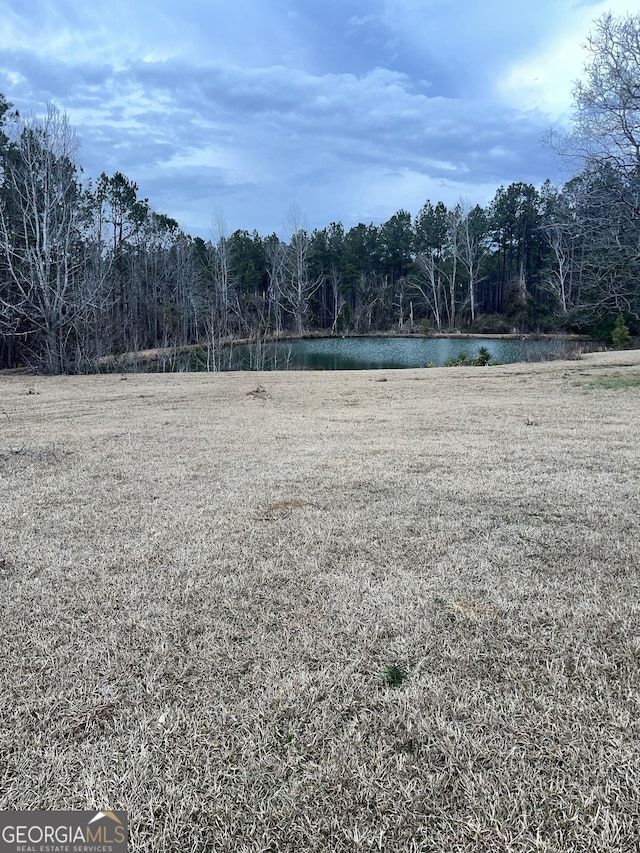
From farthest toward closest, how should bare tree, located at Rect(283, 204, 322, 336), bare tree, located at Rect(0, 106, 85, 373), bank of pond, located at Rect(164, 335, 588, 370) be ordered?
bare tree, located at Rect(283, 204, 322, 336) < bank of pond, located at Rect(164, 335, 588, 370) < bare tree, located at Rect(0, 106, 85, 373)

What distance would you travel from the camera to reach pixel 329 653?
1537 mm

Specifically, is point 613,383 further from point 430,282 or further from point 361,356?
point 430,282

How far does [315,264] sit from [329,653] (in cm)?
4534

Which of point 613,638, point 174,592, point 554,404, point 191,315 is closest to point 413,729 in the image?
point 613,638

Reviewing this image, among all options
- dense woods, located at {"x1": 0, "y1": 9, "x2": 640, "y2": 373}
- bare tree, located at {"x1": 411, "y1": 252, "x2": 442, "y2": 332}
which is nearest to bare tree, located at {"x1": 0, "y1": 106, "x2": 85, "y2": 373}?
dense woods, located at {"x1": 0, "y1": 9, "x2": 640, "y2": 373}

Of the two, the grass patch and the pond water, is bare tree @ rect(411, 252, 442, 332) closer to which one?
the pond water

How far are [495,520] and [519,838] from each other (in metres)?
1.71

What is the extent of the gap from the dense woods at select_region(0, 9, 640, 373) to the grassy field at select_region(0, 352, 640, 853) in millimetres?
7331

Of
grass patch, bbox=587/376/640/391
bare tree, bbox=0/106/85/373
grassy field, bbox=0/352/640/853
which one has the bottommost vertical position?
grassy field, bbox=0/352/640/853

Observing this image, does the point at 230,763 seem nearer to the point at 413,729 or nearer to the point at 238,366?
the point at 413,729

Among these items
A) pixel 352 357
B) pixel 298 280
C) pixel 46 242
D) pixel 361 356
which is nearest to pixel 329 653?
pixel 46 242

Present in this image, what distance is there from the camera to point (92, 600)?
1856 mm

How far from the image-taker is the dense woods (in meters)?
8.26

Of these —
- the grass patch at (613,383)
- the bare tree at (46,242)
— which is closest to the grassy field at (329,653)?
the grass patch at (613,383)
